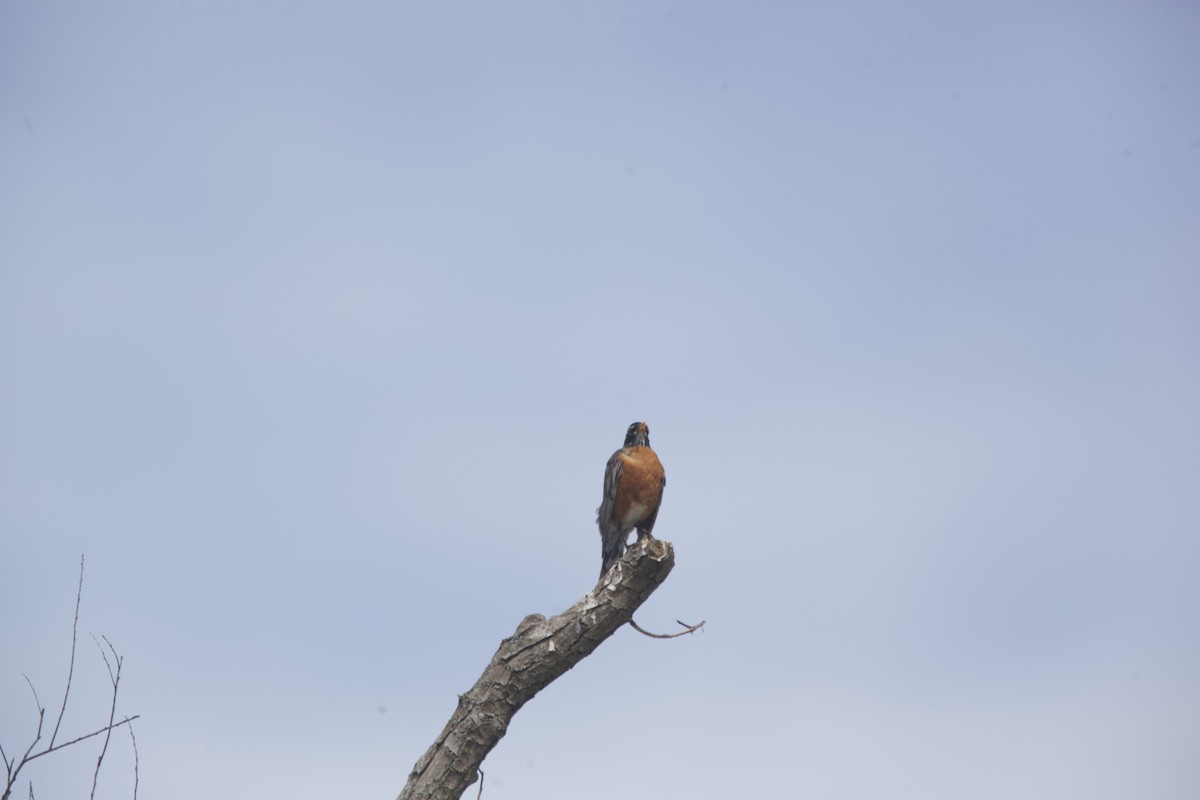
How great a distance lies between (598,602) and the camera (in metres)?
6.68

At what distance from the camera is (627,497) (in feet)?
40.8

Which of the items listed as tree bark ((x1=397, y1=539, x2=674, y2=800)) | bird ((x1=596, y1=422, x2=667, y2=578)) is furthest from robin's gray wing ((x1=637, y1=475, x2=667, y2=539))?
tree bark ((x1=397, y1=539, x2=674, y2=800))

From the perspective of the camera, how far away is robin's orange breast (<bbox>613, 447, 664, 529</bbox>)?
1245 centimetres

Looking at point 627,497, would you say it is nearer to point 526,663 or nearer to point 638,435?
point 638,435

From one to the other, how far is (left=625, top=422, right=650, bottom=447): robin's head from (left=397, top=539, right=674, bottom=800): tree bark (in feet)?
20.9

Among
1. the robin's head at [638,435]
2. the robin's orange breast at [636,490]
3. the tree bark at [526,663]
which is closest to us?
the tree bark at [526,663]

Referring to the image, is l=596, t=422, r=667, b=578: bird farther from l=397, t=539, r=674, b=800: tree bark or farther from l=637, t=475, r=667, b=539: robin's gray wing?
l=397, t=539, r=674, b=800: tree bark

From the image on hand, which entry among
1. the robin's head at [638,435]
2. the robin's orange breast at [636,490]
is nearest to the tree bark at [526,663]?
the robin's orange breast at [636,490]

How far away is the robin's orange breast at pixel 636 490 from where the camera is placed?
40.8 feet

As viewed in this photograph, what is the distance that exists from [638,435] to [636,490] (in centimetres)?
115

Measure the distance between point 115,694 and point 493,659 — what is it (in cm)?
230

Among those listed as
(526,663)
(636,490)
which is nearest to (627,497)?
(636,490)

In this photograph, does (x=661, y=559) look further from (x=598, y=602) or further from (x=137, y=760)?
(x=137, y=760)

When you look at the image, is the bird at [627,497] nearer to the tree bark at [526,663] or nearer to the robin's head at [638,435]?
the robin's head at [638,435]
